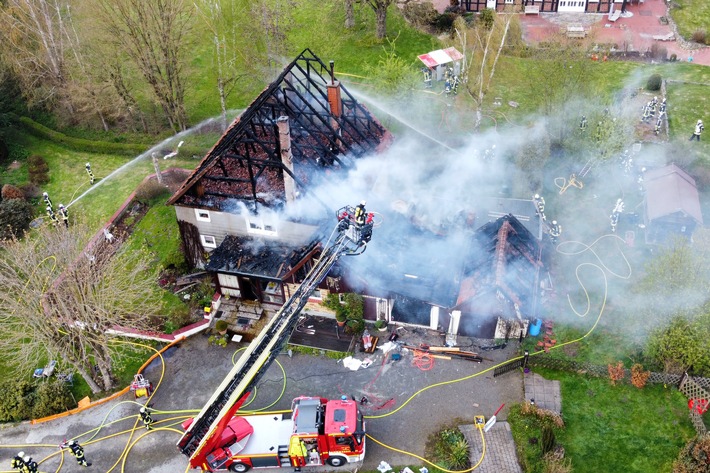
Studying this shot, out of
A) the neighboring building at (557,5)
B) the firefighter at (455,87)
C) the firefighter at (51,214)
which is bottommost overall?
the firefighter at (51,214)

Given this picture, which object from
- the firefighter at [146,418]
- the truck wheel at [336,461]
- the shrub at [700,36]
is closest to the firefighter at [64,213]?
the firefighter at [146,418]

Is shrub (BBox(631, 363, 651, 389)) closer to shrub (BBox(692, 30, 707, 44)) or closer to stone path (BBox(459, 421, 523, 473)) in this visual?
stone path (BBox(459, 421, 523, 473))

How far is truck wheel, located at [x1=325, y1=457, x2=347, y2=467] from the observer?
22.7 metres

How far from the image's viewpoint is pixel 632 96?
44.8 meters

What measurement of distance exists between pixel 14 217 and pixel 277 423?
978 inches

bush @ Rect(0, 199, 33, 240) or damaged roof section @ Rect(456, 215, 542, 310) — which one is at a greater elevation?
damaged roof section @ Rect(456, 215, 542, 310)

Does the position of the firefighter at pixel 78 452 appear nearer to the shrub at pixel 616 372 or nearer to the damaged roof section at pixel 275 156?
the damaged roof section at pixel 275 156

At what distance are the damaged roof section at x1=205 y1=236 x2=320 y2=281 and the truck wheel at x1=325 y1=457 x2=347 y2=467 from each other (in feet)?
28.7

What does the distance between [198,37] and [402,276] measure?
→ 98.8 ft

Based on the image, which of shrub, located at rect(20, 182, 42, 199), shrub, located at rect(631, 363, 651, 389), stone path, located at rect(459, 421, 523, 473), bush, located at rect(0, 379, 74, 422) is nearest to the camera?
stone path, located at rect(459, 421, 523, 473)

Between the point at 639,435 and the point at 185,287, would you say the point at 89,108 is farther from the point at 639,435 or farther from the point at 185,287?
the point at 639,435

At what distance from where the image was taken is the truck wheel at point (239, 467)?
2258cm

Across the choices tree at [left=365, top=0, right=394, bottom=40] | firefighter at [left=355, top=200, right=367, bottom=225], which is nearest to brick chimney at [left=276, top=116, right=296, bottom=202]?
firefighter at [left=355, top=200, right=367, bottom=225]

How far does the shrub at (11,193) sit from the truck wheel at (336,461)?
29.3 meters
